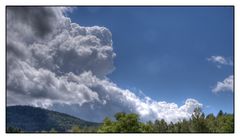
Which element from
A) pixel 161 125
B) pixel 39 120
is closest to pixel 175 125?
pixel 161 125

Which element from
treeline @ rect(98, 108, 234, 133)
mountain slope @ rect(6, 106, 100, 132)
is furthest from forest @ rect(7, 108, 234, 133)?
mountain slope @ rect(6, 106, 100, 132)

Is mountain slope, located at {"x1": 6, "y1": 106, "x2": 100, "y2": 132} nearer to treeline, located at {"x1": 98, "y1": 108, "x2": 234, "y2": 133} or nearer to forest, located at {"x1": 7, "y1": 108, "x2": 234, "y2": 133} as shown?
forest, located at {"x1": 7, "y1": 108, "x2": 234, "y2": 133}

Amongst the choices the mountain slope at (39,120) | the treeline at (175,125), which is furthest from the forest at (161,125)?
the mountain slope at (39,120)

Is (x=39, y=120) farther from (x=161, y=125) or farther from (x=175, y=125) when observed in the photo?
(x=175, y=125)

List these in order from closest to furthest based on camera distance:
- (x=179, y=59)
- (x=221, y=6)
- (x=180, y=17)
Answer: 1. (x=221, y=6)
2. (x=180, y=17)
3. (x=179, y=59)

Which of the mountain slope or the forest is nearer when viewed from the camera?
the forest

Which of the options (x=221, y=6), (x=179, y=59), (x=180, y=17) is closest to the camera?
(x=221, y=6)

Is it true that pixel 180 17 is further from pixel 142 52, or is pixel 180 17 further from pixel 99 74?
pixel 99 74

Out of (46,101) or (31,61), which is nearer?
(31,61)
